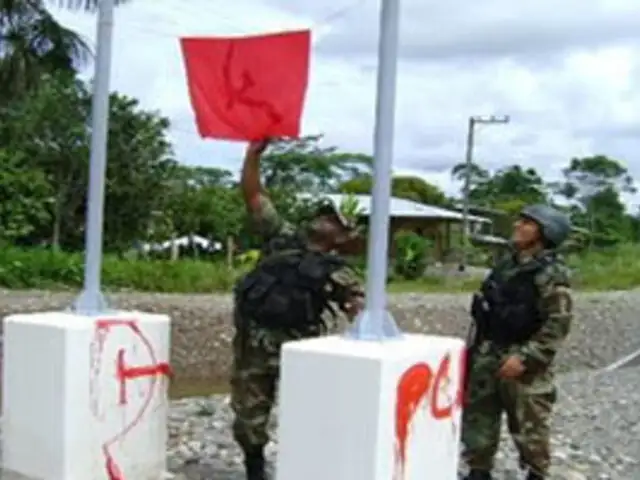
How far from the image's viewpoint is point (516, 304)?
599cm

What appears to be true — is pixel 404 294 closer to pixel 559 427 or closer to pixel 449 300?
pixel 449 300

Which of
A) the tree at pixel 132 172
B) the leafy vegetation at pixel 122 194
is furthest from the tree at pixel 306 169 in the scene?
the tree at pixel 132 172

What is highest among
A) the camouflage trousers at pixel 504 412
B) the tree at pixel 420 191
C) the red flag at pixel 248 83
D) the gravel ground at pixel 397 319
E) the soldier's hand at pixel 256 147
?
the tree at pixel 420 191

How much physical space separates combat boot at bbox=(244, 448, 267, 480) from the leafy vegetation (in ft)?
4.41

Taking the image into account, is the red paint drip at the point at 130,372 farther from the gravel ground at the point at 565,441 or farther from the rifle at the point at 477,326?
the rifle at the point at 477,326

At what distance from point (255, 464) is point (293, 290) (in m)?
1.00

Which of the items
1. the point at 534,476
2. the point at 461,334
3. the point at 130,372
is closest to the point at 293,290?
the point at 130,372

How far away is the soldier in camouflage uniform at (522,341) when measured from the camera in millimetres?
5914

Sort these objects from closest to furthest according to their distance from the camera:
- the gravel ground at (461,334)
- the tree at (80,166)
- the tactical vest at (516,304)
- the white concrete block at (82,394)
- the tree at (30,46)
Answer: the white concrete block at (82,394), the tactical vest at (516,304), the gravel ground at (461,334), the tree at (30,46), the tree at (80,166)

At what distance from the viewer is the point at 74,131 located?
33.2 m

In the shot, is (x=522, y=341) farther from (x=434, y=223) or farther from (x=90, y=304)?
(x=434, y=223)

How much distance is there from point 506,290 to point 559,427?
4.54m

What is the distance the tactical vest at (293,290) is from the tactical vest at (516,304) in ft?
2.57

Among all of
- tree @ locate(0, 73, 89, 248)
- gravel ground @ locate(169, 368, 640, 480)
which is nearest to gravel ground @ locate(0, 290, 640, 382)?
gravel ground @ locate(169, 368, 640, 480)
